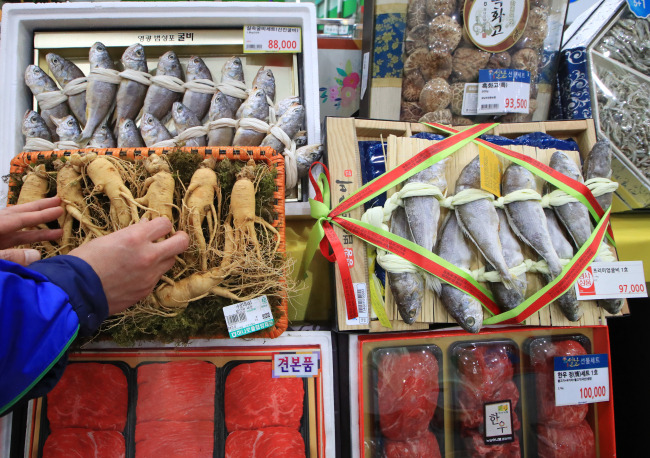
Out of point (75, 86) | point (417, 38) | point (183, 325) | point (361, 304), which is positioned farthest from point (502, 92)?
point (75, 86)

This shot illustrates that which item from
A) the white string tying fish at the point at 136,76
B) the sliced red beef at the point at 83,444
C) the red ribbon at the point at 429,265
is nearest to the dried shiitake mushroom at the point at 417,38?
the red ribbon at the point at 429,265

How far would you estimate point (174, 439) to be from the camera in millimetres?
1435


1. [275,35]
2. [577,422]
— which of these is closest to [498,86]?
[275,35]

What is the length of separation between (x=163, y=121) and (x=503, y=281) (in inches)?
72.0

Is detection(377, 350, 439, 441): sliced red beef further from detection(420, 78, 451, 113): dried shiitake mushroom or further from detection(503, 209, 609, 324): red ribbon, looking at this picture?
detection(420, 78, 451, 113): dried shiitake mushroom

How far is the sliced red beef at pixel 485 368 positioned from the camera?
1511 millimetres

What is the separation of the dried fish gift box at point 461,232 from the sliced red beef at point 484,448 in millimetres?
483

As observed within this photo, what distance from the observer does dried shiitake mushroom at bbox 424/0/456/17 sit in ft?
6.08

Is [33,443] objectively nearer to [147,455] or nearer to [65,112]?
[147,455]

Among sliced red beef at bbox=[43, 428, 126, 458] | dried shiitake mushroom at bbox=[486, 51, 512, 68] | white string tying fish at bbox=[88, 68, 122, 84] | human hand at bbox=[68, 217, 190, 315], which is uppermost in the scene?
dried shiitake mushroom at bbox=[486, 51, 512, 68]

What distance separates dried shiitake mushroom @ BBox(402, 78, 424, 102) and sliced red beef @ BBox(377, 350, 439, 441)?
4.18ft

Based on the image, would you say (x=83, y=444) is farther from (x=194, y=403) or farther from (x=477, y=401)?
(x=477, y=401)

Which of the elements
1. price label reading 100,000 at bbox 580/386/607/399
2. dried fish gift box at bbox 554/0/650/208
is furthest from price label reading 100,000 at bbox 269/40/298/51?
price label reading 100,000 at bbox 580/386/607/399

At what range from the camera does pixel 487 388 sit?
151cm
